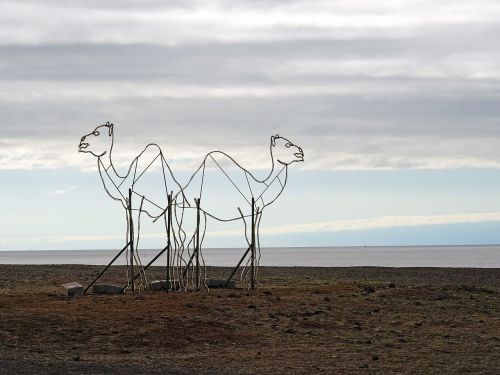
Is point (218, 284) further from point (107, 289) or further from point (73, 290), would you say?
point (73, 290)

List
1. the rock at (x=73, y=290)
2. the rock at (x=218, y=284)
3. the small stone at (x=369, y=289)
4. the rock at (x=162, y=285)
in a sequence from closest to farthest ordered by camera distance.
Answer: the rock at (x=73, y=290)
the small stone at (x=369, y=289)
the rock at (x=162, y=285)
the rock at (x=218, y=284)

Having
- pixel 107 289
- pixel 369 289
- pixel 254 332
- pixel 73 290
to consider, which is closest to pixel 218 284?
pixel 107 289

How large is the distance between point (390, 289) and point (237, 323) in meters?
7.81

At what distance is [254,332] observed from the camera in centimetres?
2091

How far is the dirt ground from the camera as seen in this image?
55.9ft

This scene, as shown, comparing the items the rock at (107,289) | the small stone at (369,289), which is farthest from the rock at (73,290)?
the small stone at (369,289)

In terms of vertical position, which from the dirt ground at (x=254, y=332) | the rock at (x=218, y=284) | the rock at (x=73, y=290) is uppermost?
the rock at (x=218, y=284)

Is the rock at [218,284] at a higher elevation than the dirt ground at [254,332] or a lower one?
higher

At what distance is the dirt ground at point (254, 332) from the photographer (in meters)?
17.0

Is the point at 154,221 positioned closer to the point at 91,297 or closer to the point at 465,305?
the point at 91,297

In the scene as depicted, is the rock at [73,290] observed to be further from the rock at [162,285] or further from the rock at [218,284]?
the rock at [218,284]

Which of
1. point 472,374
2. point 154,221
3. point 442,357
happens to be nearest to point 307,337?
point 442,357

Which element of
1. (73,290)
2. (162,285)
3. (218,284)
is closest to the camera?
(73,290)

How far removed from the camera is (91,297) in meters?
26.1
